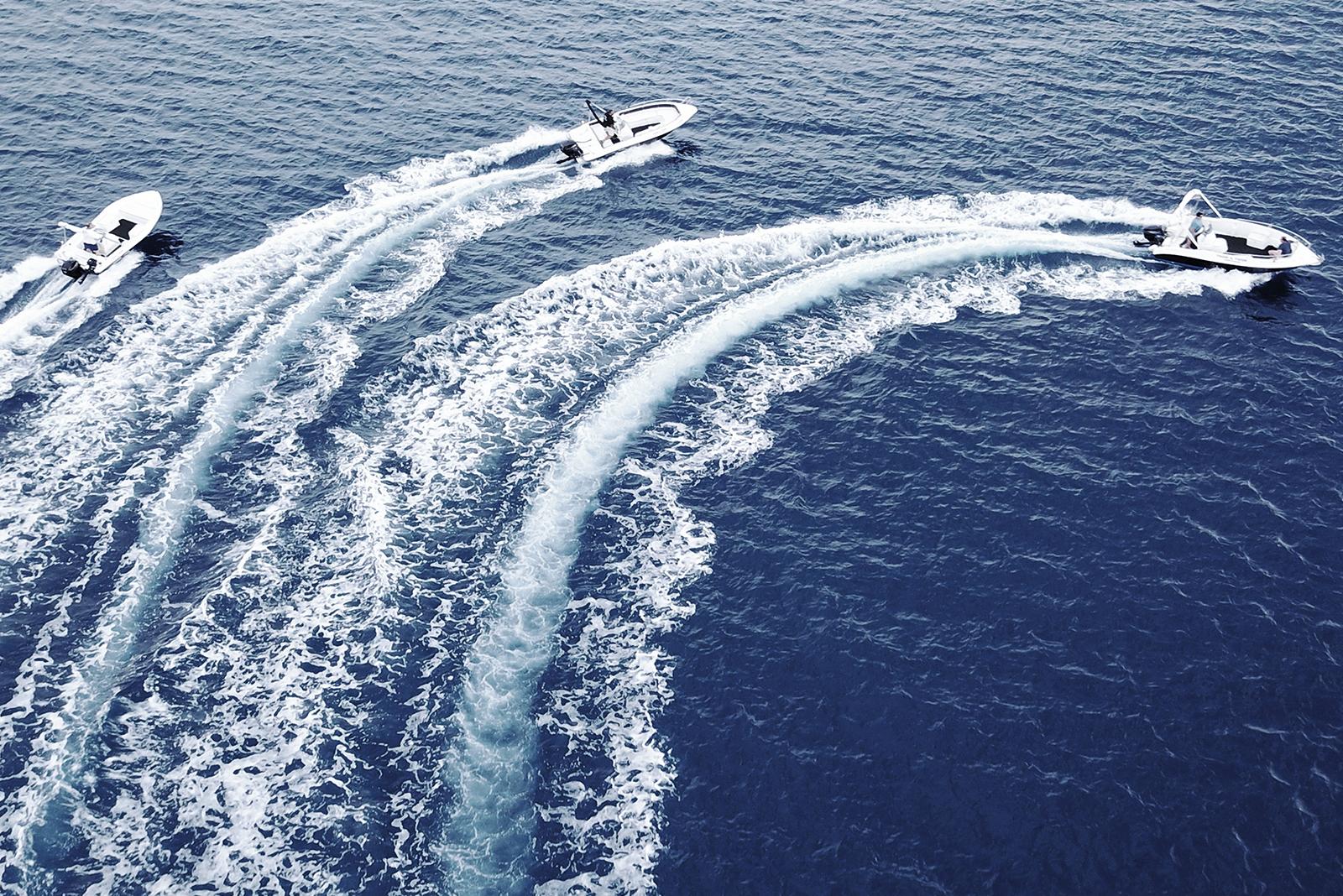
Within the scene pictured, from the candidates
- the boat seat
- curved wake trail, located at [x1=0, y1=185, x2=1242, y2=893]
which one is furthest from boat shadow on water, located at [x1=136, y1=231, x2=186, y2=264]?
the boat seat

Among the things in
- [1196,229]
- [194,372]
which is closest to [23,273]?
[194,372]

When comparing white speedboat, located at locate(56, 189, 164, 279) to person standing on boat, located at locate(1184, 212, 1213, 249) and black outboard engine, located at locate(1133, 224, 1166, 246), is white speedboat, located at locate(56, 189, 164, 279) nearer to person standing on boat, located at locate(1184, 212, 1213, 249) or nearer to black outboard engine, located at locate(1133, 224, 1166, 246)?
black outboard engine, located at locate(1133, 224, 1166, 246)

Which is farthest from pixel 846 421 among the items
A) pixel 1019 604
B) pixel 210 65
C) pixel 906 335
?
pixel 210 65

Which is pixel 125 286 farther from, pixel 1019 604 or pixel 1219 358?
pixel 1219 358

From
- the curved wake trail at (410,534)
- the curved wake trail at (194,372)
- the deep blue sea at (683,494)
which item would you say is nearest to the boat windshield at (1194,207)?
the deep blue sea at (683,494)

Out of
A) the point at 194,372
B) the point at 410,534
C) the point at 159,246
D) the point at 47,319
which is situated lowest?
the point at 410,534

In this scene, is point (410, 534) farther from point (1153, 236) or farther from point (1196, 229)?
point (1196, 229)

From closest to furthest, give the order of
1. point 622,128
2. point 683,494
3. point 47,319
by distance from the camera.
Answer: point 683,494 < point 47,319 < point 622,128

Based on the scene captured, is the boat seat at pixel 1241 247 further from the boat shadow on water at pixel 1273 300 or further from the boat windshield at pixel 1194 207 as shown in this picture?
the boat windshield at pixel 1194 207
